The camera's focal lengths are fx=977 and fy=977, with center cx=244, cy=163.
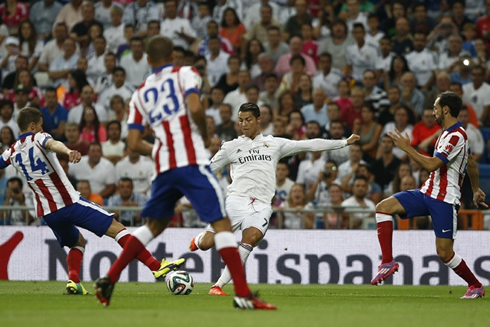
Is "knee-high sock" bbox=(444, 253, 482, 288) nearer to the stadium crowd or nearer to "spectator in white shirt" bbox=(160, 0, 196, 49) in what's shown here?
the stadium crowd

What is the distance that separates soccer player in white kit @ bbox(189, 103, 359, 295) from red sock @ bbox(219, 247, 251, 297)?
3174 mm

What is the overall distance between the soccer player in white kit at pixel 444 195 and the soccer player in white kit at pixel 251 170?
1.21 meters

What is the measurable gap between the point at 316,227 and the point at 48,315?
8365mm

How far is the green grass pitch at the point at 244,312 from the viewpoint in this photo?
7938 millimetres

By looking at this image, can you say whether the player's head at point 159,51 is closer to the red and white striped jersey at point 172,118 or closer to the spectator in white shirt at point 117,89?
the red and white striped jersey at point 172,118

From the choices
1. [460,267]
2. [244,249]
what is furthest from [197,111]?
[460,267]

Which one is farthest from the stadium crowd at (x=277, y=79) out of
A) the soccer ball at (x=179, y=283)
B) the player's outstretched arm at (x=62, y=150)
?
the player's outstretched arm at (x=62, y=150)

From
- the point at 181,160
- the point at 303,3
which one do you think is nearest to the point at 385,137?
the point at 303,3

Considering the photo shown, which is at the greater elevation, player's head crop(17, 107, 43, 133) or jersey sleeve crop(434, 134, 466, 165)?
player's head crop(17, 107, 43, 133)

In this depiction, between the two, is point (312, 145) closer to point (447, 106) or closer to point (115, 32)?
point (447, 106)

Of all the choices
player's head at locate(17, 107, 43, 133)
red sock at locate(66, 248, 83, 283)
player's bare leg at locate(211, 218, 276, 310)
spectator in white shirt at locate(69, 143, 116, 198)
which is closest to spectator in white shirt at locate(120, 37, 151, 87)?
spectator in white shirt at locate(69, 143, 116, 198)

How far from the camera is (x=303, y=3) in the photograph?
21.4 m

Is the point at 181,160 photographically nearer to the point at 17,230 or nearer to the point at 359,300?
the point at 359,300

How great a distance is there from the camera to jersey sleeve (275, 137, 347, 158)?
11.9 meters
